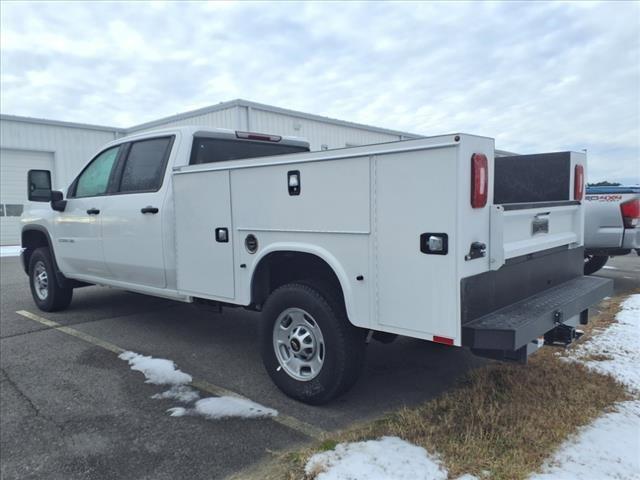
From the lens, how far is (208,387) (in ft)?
13.4

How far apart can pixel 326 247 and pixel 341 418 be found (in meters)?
1.20

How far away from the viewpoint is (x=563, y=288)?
388cm

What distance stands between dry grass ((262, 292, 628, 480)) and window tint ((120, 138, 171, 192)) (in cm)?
302

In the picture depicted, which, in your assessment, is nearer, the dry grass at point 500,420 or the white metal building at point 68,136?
the dry grass at point 500,420

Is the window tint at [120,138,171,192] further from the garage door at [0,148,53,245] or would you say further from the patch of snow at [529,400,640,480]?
the garage door at [0,148,53,245]

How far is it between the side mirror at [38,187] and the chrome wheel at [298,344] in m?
3.85

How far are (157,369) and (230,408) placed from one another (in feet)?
3.87

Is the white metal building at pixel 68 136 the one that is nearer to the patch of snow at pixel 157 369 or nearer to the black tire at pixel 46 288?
the black tire at pixel 46 288

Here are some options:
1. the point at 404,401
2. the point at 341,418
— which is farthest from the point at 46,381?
the point at 404,401

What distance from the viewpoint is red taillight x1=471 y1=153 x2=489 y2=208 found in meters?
2.83

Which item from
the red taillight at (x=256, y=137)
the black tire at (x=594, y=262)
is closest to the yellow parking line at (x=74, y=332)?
the red taillight at (x=256, y=137)

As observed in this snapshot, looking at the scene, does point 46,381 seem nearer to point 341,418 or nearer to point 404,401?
point 341,418

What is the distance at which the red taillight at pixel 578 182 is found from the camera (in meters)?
4.15

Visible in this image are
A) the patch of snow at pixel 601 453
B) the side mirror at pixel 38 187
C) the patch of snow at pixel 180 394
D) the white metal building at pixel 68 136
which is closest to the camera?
the patch of snow at pixel 601 453
